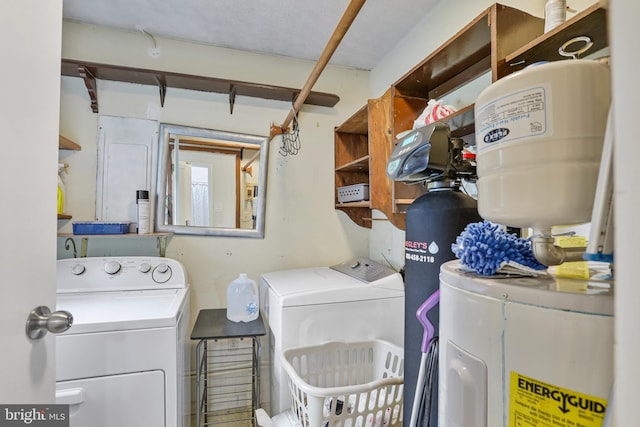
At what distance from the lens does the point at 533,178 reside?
417 mm

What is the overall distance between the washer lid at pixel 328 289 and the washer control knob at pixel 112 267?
0.85 metres

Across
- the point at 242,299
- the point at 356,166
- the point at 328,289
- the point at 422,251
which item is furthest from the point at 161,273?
the point at 422,251

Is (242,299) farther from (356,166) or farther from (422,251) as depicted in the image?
(422,251)

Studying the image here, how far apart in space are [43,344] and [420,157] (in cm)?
109

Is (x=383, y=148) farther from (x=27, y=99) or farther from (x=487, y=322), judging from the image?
(x=27, y=99)

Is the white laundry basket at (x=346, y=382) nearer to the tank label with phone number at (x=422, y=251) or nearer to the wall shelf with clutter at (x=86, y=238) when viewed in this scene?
the tank label with phone number at (x=422, y=251)

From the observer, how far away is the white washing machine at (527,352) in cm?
34

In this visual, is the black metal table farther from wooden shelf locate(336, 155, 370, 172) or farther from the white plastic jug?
wooden shelf locate(336, 155, 370, 172)

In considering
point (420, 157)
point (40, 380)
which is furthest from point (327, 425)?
point (420, 157)

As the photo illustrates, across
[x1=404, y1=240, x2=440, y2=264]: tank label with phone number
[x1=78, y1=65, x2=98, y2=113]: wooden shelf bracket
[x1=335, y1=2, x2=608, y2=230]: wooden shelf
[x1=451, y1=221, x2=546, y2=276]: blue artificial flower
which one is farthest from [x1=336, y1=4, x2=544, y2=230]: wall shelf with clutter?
[x1=78, y1=65, x2=98, y2=113]: wooden shelf bracket

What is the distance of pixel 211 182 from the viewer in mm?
2055

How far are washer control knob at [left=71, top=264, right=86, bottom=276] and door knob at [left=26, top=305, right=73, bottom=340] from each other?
1.08 metres

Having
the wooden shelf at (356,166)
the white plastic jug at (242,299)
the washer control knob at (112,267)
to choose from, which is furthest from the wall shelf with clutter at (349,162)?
the washer control knob at (112,267)

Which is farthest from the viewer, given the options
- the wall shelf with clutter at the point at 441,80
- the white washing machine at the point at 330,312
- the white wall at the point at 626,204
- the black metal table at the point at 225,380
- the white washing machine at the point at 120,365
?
the black metal table at the point at 225,380
